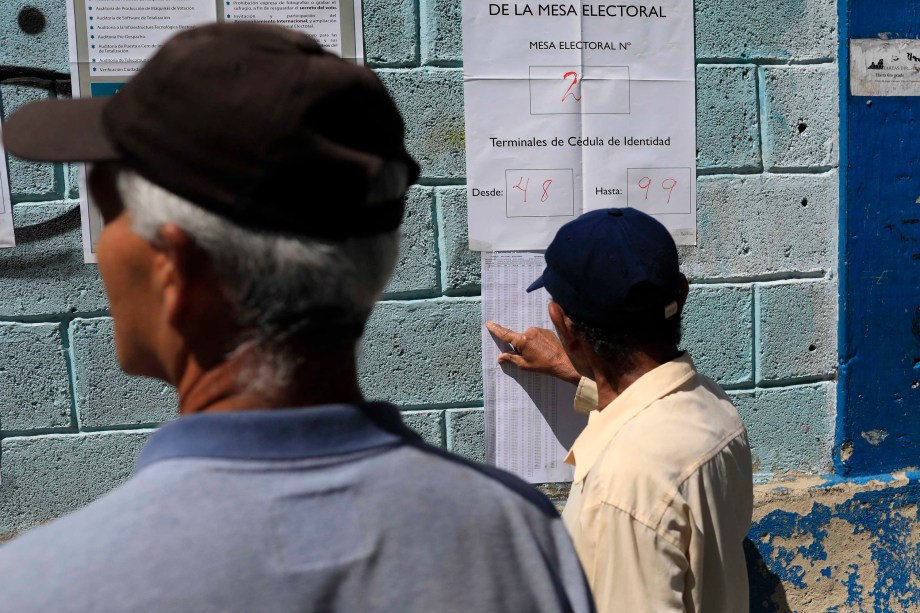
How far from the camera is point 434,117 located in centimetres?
247

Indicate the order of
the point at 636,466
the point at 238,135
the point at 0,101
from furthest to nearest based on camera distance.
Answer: the point at 0,101
the point at 636,466
the point at 238,135

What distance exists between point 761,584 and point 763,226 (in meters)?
1.18

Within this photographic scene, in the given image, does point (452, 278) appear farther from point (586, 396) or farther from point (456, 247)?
point (586, 396)

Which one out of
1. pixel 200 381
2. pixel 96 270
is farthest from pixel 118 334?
pixel 96 270

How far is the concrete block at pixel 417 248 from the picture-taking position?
2.48 m

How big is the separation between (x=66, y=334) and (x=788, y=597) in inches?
96.1

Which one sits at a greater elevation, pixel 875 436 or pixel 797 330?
pixel 797 330

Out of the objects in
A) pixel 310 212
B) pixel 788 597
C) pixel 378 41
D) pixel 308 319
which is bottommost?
pixel 788 597

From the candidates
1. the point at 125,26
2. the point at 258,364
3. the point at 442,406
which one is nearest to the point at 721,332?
the point at 442,406

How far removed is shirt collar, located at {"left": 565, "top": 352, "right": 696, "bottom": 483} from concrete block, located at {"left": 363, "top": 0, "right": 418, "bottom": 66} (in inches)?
49.4

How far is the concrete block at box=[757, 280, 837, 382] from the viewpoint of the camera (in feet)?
8.89

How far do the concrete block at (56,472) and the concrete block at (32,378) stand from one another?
6 centimetres

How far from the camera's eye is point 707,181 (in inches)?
104

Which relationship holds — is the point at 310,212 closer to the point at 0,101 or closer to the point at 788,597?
the point at 0,101
